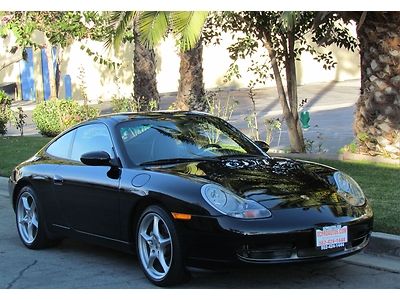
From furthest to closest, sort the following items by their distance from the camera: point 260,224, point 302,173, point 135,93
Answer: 1. point 135,93
2. point 302,173
3. point 260,224

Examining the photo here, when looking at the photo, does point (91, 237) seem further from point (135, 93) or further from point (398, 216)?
point (135, 93)

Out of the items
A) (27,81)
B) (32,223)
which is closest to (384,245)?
(32,223)

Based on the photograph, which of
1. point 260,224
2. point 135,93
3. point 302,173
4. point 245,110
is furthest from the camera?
point 245,110

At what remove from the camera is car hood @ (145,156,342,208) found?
4.86 m

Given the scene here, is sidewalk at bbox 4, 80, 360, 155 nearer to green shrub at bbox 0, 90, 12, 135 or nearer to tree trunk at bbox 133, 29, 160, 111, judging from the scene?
green shrub at bbox 0, 90, 12, 135

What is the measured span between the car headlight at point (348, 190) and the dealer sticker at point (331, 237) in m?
0.36

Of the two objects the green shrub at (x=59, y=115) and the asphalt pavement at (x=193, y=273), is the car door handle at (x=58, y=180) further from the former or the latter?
the green shrub at (x=59, y=115)

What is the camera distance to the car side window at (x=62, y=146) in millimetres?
6509

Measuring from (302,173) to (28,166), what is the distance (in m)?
3.01

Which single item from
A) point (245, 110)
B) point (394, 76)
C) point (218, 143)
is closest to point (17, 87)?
point (245, 110)

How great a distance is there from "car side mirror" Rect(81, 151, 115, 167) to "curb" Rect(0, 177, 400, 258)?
8.11ft
